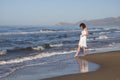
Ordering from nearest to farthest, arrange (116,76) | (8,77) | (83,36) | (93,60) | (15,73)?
(116,76), (8,77), (15,73), (93,60), (83,36)

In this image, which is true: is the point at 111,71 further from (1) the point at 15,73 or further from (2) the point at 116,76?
(1) the point at 15,73

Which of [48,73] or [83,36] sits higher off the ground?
[83,36]

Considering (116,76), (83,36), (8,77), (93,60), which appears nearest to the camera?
(116,76)

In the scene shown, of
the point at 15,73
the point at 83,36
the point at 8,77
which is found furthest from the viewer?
the point at 83,36

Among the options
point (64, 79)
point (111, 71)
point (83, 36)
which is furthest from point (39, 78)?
point (83, 36)

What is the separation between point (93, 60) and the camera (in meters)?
11.2

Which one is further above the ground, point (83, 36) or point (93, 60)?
point (83, 36)

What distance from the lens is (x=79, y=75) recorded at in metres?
7.60

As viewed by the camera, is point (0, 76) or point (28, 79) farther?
point (0, 76)

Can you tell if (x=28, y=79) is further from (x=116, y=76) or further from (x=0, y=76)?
(x=116, y=76)

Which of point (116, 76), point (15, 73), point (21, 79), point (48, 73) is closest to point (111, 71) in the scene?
point (116, 76)

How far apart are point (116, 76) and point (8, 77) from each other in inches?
131

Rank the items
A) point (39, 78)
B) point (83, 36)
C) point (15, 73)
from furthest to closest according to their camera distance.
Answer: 1. point (83, 36)
2. point (15, 73)
3. point (39, 78)

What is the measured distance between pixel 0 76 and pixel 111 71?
3534 millimetres
